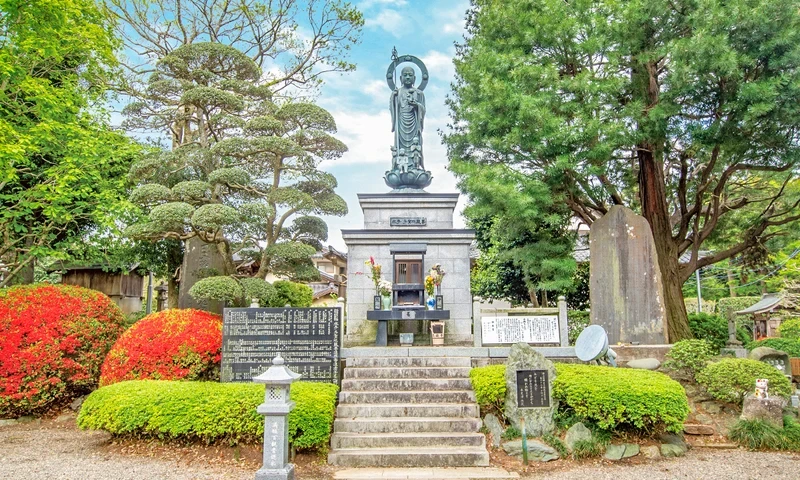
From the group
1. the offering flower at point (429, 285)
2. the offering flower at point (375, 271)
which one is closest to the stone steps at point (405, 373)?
the offering flower at point (429, 285)

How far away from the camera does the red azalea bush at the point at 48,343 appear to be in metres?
8.44

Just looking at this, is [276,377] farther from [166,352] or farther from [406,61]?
[406,61]

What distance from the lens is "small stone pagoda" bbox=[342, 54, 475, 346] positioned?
1166 cm

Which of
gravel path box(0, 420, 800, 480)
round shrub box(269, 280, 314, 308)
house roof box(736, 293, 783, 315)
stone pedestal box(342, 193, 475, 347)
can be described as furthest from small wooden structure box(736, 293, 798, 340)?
round shrub box(269, 280, 314, 308)

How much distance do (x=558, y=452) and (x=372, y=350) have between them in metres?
3.61

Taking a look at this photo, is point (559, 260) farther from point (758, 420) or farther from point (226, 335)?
point (226, 335)

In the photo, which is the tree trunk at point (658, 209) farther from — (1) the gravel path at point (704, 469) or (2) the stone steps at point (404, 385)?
(2) the stone steps at point (404, 385)

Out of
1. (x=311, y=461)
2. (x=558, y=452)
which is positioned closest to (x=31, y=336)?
(x=311, y=461)

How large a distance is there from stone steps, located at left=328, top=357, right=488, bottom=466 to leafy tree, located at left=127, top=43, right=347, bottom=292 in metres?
3.71

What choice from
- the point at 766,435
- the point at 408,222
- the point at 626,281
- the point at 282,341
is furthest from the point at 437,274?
the point at 766,435

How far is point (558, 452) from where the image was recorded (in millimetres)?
7113

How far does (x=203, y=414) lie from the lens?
6.96m

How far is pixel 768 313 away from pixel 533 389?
1735cm

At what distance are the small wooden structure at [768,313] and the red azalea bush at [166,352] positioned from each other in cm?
1929
